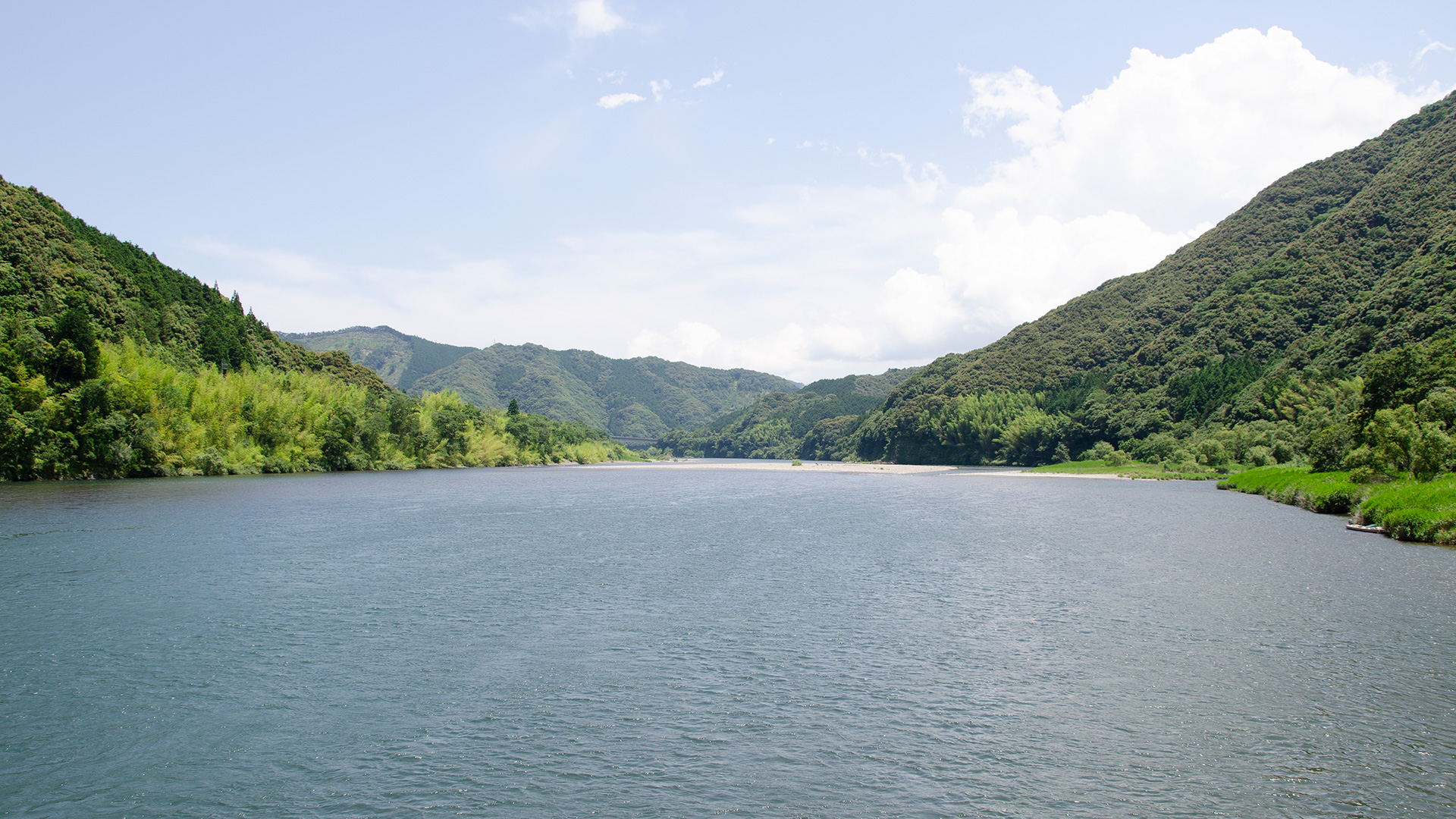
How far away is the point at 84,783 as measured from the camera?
11062 mm

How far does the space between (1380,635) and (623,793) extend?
1829 centimetres

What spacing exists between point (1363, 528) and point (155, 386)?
8478 cm

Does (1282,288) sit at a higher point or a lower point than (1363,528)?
higher

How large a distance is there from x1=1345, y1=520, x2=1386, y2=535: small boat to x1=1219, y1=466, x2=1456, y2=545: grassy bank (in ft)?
0.86

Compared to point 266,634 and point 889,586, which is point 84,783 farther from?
point 889,586

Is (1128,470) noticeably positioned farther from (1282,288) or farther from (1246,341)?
(1282,288)

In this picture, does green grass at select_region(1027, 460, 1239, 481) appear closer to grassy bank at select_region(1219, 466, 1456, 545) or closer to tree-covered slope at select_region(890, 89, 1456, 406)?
tree-covered slope at select_region(890, 89, 1456, 406)

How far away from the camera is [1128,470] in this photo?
332ft

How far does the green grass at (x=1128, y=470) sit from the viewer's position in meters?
87.1

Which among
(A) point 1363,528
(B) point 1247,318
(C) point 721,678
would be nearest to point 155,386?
(C) point 721,678

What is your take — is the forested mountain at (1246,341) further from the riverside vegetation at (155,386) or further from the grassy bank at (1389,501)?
the riverside vegetation at (155,386)

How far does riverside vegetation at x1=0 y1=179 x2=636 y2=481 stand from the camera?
203 ft

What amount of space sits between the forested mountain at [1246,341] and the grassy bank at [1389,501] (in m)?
4.40

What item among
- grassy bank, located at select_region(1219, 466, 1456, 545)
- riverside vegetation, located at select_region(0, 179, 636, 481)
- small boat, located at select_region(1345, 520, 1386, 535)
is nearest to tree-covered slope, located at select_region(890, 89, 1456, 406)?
grassy bank, located at select_region(1219, 466, 1456, 545)
